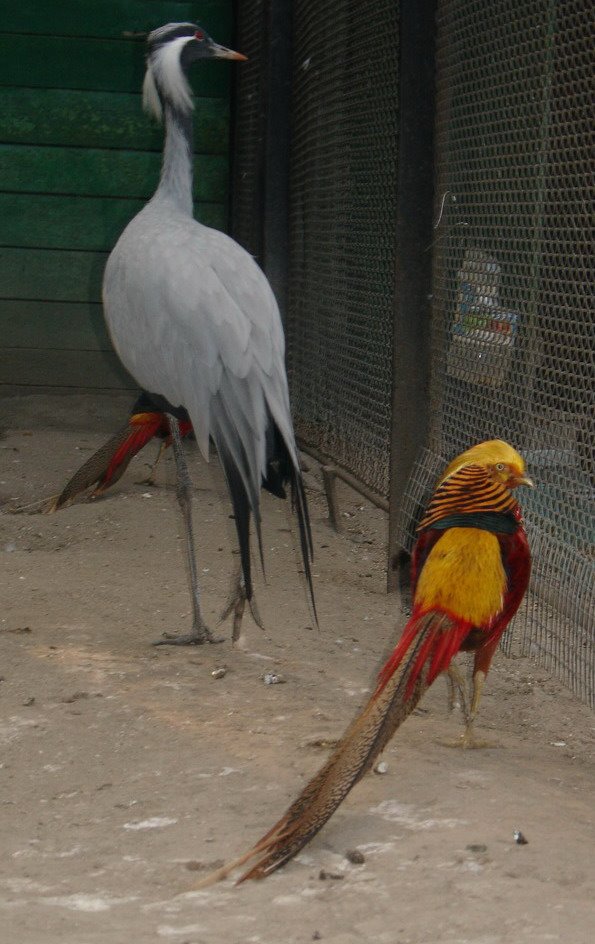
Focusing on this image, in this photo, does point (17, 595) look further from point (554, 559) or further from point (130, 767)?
point (554, 559)

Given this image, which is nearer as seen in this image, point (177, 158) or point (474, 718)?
point (474, 718)

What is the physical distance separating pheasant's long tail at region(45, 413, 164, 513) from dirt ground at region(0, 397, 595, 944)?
0.35 m

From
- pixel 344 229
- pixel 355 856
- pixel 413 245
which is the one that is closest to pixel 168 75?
pixel 413 245

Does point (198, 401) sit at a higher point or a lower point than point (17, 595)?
higher

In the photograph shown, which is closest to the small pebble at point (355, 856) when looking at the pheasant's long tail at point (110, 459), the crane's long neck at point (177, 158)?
the crane's long neck at point (177, 158)

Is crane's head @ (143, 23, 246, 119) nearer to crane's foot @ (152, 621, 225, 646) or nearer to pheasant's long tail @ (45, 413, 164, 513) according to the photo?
pheasant's long tail @ (45, 413, 164, 513)

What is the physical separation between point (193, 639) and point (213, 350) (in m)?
0.83

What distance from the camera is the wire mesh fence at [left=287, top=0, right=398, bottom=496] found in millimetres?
4598

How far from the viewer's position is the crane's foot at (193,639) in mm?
3723

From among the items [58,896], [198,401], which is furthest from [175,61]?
[58,896]

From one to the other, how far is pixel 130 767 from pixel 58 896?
1.93 feet

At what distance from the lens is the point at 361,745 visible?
2.32 m

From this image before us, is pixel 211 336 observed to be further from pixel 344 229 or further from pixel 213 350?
pixel 344 229

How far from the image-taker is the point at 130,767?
2.83 meters
